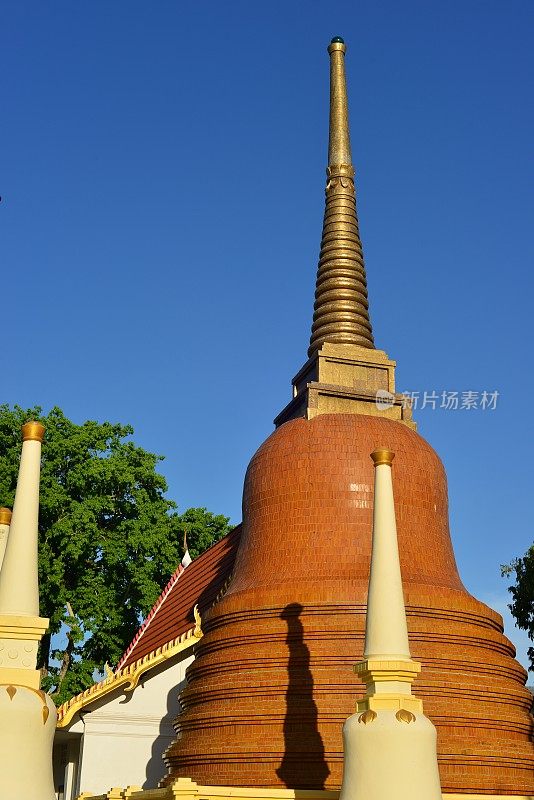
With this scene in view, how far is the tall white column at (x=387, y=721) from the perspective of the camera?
9.85 metres

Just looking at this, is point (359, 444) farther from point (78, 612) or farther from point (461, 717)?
point (78, 612)

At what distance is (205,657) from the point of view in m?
16.6

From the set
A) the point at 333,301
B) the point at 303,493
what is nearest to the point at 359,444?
the point at 303,493

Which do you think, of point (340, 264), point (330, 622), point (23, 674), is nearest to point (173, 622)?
point (330, 622)

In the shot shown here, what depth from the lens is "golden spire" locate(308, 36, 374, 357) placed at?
2114 centimetres

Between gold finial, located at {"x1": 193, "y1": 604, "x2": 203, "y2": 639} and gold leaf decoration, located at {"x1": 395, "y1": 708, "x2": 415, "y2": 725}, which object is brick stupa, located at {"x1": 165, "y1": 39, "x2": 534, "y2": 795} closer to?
gold finial, located at {"x1": 193, "y1": 604, "x2": 203, "y2": 639}

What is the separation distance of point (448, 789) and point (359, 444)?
6.61 metres

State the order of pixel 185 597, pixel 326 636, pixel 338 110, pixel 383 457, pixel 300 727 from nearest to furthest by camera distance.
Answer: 1. pixel 383 457
2. pixel 300 727
3. pixel 326 636
4. pixel 338 110
5. pixel 185 597

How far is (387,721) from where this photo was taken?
33.3 feet

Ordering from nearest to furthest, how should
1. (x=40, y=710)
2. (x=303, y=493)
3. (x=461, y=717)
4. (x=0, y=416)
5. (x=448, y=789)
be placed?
(x=40, y=710), (x=448, y=789), (x=461, y=717), (x=303, y=493), (x=0, y=416)

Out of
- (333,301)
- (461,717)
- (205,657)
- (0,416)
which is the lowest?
(461,717)

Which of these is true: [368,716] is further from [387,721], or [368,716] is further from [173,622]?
[173,622]

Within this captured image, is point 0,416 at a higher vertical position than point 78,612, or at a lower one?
higher

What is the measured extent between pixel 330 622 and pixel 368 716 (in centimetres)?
511
